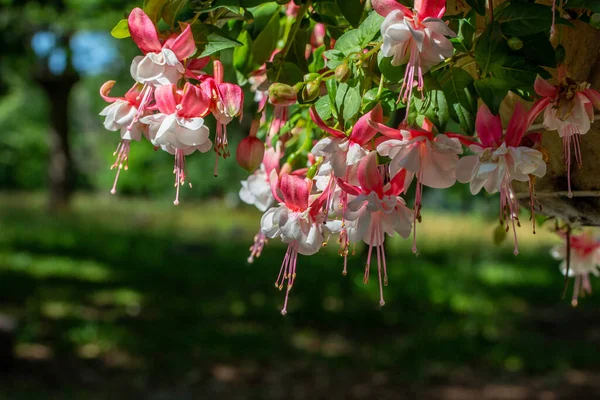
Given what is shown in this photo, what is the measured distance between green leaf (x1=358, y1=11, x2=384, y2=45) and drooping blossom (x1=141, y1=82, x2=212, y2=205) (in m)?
0.12

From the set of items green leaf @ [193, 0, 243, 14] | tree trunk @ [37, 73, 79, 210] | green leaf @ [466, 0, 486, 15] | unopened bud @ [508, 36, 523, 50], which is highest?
tree trunk @ [37, 73, 79, 210]

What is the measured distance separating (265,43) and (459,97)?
25 cm

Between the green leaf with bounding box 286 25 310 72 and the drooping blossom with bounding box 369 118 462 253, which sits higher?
the green leaf with bounding box 286 25 310 72

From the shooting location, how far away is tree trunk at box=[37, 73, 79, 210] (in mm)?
8992

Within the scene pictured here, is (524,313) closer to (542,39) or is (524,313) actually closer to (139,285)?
(139,285)

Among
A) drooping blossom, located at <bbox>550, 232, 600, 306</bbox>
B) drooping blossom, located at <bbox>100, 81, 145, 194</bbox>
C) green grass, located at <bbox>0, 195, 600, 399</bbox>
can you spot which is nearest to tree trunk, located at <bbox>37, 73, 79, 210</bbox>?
green grass, located at <bbox>0, 195, 600, 399</bbox>

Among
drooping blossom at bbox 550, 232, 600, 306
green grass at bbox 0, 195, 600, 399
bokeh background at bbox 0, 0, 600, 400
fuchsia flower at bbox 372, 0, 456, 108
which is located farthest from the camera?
green grass at bbox 0, 195, 600, 399

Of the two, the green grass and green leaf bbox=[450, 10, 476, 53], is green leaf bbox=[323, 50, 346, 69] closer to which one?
green leaf bbox=[450, 10, 476, 53]

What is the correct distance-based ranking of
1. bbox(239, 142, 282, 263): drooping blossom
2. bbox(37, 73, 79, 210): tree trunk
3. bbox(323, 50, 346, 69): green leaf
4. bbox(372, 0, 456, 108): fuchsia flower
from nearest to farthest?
bbox(372, 0, 456, 108): fuchsia flower, bbox(323, 50, 346, 69): green leaf, bbox(239, 142, 282, 263): drooping blossom, bbox(37, 73, 79, 210): tree trunk

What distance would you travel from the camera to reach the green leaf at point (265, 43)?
620 millimetres

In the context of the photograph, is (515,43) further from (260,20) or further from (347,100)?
(260,20)

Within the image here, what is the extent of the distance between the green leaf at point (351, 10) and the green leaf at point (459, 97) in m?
0.12

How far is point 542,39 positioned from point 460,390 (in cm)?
269

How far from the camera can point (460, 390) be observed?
2869 mm
